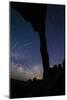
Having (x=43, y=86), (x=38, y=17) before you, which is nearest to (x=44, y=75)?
(x=43, y=86)

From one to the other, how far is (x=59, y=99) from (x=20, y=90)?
369 mm

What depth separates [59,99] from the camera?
2816mm

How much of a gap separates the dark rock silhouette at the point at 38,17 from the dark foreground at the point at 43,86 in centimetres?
9

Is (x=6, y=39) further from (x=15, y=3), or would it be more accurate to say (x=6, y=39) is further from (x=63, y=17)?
(x=63, y=17)

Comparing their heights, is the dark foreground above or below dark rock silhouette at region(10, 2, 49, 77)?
below

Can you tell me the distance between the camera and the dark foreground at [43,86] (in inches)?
107

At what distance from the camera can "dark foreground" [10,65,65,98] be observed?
271cm

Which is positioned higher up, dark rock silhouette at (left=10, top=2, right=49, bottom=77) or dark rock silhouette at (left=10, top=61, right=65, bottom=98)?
dark rock silhouette at (left=10, top=2, right=49, bottom=77)

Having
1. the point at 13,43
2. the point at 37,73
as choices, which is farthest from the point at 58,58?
the point at 13,43

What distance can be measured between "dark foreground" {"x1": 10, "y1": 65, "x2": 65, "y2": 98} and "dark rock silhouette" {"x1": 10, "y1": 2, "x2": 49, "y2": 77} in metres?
0.09

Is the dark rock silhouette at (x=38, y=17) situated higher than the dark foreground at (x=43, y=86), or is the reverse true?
the dark rock silhouette at (x=38, y=17)

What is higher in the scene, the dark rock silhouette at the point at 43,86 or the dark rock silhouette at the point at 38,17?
the dark rock silhouette at the point at 38,17

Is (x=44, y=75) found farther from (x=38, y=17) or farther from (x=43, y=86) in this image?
(x=38, y=17)

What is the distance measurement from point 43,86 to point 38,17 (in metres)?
0.61
